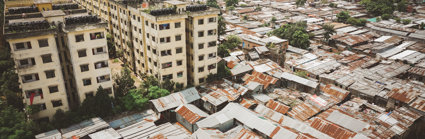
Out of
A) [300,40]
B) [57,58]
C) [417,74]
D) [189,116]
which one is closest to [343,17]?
[300,40]

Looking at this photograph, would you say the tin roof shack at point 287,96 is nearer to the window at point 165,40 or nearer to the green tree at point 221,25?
the window at point 165,40

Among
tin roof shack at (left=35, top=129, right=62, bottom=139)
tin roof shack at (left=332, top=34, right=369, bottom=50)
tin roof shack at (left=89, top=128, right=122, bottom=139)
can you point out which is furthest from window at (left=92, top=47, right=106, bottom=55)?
tin roof shack at (left=332, top=34, right=369, bottom=50)

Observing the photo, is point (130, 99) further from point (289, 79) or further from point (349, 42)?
point (349, 42)

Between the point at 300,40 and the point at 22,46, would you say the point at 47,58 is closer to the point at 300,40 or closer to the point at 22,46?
the point at 22,46

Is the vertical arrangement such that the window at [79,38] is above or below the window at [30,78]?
above

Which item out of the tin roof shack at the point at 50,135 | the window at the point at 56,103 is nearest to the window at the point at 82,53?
the window at the point at 56,103

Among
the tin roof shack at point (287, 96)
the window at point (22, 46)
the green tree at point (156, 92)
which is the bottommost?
the tin roof shack at point (287, 96)

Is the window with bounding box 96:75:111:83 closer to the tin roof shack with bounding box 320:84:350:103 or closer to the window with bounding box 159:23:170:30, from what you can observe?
the window with bounding box 159:23:170:30
